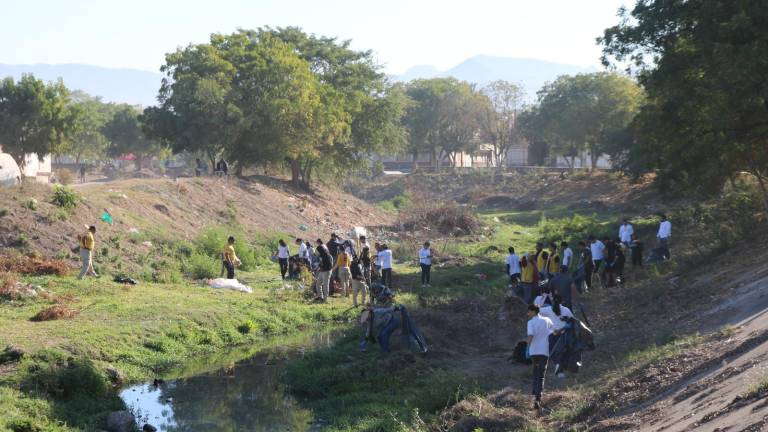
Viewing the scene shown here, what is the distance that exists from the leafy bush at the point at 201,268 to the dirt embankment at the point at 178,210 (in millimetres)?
2867

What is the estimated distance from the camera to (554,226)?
1606 inches

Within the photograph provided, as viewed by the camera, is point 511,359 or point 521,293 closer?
point 511,359

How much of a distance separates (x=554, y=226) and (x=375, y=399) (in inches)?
1073

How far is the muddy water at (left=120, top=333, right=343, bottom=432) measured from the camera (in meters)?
14.4

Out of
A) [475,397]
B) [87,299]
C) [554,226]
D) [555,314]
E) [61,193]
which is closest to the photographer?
[475,397]

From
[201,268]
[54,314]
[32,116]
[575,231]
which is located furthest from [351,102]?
[54,314]

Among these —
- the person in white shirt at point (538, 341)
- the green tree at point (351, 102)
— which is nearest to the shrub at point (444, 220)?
the green tree at point (351, 102)

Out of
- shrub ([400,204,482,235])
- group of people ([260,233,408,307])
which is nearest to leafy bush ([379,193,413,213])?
shrub ([400,204,482,235])

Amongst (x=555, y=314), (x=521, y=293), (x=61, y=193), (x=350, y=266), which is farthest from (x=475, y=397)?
(x=61, y=193)

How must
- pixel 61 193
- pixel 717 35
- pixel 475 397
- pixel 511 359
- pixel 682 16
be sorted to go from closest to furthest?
pixel 475 397, pixel 511 359, pixel 717 35, pixel 682 16, pixel 61 193

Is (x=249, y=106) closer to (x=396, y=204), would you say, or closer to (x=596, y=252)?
(x=396, y=204)

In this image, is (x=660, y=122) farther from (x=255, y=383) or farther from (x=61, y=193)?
(x=61, y=193)

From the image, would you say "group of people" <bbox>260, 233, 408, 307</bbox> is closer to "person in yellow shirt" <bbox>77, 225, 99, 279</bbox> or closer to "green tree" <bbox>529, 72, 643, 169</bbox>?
"person in yellow shirt" <bbox>77, 225, 99, 279</bbox>

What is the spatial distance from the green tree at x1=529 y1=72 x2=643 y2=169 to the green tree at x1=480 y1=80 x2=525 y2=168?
12.5 meters
